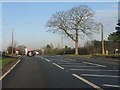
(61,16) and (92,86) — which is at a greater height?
(61,16)

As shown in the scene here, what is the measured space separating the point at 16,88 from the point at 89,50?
7733 cm

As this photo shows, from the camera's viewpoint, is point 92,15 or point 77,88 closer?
point 77,88

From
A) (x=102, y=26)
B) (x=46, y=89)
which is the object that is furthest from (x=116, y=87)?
(x=102, y=26)

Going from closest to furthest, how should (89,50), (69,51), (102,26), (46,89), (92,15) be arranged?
(46,89)
(102,26)
(92,15)
(89,50)
(69,51)

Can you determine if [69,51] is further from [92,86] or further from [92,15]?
[92,86]

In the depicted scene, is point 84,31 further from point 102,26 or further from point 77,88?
point 77,88

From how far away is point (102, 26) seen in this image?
6719 cm

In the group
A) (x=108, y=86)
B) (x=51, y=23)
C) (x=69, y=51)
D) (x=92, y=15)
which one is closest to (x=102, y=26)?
(x=92, y=15)

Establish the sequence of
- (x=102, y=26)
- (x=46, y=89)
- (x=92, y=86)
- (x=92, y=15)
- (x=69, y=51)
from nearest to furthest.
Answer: (x=46, y=89)
(x=92, y=86)
(x=102, y=26)
(x=92, y=15)
(x=69, y=51)

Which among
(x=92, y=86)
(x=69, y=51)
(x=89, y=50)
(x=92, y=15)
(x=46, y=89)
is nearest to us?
(x=46, y=89)

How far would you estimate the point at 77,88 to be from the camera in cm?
1227

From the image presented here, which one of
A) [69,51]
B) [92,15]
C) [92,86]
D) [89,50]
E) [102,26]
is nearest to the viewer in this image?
[92,86]

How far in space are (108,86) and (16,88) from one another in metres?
3.52

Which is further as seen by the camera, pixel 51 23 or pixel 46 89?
pixel 51 23
